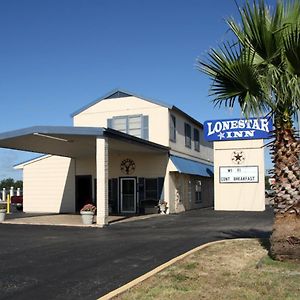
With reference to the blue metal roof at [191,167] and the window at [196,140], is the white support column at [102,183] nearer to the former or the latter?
the blue metal roof at [191,167]

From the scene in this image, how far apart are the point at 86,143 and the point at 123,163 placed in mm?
5942

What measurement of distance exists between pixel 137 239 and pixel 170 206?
44.6 feet

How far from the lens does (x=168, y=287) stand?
25.5 ft

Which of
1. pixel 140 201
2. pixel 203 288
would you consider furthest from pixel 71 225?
pixel 203 288

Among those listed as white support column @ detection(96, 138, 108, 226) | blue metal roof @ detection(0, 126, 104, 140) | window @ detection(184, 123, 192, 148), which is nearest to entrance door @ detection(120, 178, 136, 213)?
window @ detection(184, 123, 192, 148)

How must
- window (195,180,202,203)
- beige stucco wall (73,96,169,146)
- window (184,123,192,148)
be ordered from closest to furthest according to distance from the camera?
beige stucco wall (73,96,169,146) → window (184,123,192,148) → window (195,180,202,203)

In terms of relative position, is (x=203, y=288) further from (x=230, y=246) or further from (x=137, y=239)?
(x=137, y=239)

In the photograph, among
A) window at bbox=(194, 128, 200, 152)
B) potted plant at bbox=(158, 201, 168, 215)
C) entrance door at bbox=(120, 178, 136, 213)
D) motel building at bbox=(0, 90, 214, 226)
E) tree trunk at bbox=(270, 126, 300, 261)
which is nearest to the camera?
tree trunk at bbox=(270, 126, 300, 261)

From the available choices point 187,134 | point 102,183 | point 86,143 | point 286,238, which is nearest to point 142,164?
point 187,134

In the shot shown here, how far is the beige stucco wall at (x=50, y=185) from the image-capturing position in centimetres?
3067

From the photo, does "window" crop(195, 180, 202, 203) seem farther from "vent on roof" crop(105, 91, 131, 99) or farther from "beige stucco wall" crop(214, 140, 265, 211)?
"vent on roof" crop(105, 91, 131, 99)

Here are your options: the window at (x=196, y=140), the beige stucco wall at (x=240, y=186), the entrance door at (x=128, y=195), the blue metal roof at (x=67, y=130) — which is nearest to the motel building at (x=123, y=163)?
the entrance door at (x=128, y=195)

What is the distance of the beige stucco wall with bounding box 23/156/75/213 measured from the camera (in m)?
30.7

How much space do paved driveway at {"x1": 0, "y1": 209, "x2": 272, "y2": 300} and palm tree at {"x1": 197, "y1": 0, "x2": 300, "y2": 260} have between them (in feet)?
9.05
